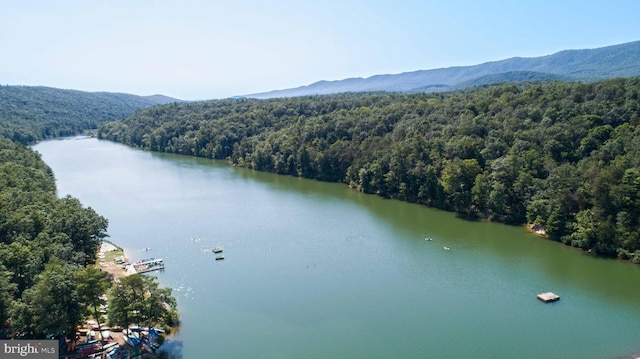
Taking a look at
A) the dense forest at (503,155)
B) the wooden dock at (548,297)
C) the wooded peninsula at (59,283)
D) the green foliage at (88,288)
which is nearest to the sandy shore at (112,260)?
the wooded peninsula at (59,283)

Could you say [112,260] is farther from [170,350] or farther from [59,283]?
[170,350]

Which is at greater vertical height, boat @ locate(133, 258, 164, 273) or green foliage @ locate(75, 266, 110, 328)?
green foliage @ locate(75, 266, 110, 328)

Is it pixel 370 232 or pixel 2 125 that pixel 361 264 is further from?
pixel 2 125

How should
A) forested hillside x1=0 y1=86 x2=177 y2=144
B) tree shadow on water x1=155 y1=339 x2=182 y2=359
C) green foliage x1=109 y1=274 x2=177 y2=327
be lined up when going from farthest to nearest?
forested hillside x1=0 y1=86 x2=177 y2=144 < tree shadow on water x1=155 y1=339 x2=182 y2=359 < green foliage x1=109 y1=274 x2=177 y2=327

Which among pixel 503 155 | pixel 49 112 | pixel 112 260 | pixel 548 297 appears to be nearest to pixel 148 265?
pixel 112 260

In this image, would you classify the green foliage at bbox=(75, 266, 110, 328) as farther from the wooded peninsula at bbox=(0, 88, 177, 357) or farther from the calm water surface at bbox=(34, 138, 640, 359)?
the calm water surface at bbox=(34, 138, 640, 359)

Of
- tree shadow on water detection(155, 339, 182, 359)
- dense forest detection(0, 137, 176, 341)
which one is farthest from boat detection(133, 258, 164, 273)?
tree shadow on water detection(155, 339, 182, 359)
